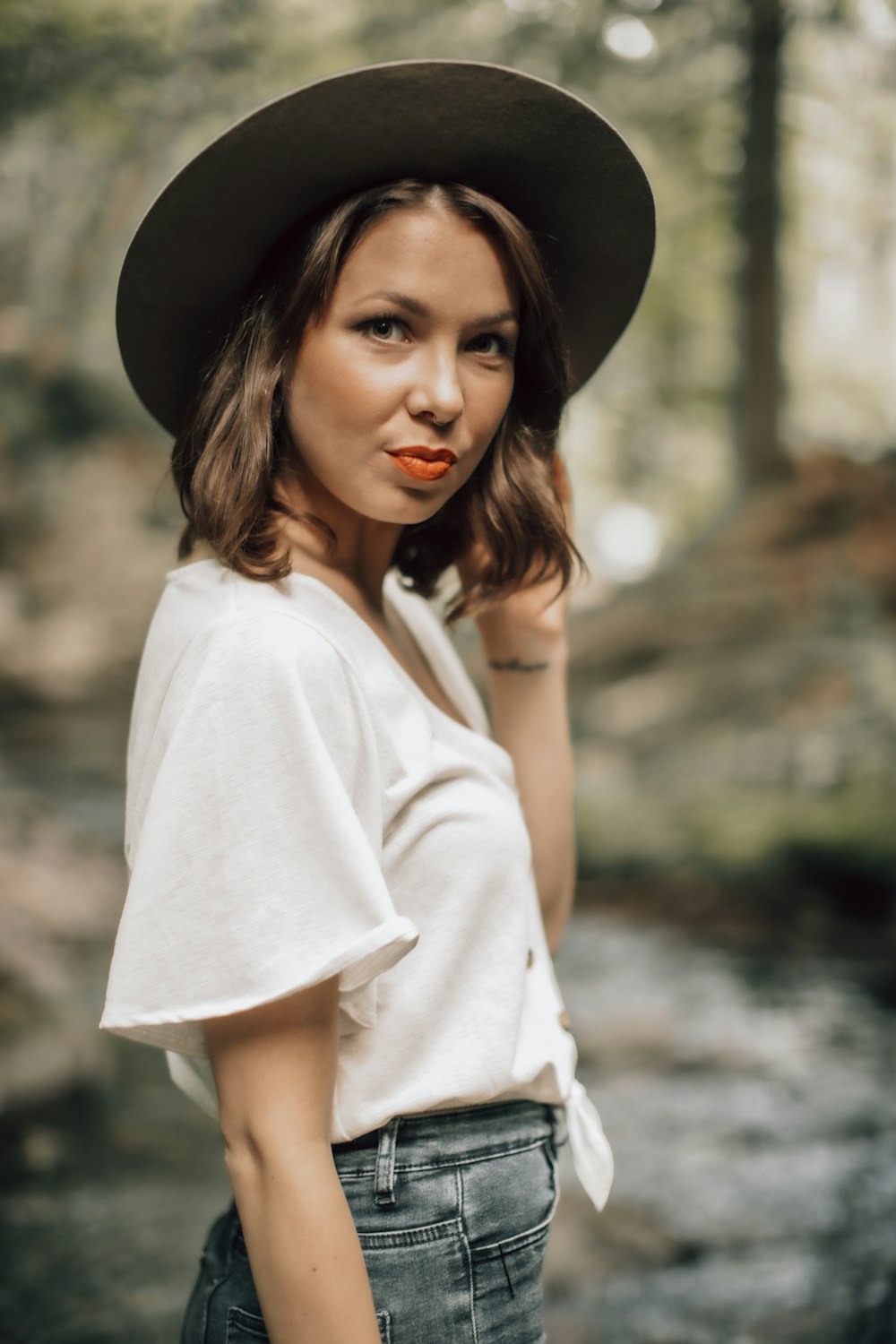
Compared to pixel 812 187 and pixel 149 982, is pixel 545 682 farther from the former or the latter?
pixel 812 187

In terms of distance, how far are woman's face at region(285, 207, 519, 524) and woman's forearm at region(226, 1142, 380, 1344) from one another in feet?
1.76

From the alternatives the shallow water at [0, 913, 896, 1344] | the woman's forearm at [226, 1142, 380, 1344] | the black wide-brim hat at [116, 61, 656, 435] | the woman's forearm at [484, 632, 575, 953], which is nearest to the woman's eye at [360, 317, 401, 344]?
the black wide-brim hat at [116, 61, 656, 435]

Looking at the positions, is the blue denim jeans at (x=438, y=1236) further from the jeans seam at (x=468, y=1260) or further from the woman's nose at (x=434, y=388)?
the woman's nose at (x=434, y=388)

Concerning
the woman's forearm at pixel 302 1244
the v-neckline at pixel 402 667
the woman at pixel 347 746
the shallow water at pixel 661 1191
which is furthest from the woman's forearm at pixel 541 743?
the shallow water at pixel 661 1191

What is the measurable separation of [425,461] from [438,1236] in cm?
65

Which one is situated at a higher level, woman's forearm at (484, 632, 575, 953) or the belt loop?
woman's forearm at (484, 632, 575, 953)

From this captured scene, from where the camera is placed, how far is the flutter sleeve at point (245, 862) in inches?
32.5

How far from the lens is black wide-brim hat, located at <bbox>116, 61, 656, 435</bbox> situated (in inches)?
37.7

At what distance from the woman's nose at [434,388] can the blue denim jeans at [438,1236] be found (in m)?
0.60

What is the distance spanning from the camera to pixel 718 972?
459cm

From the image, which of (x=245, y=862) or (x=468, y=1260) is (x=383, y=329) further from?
(x=468, y=1260)

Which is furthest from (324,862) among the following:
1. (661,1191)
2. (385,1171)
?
(661,1191)

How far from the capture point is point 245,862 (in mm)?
836

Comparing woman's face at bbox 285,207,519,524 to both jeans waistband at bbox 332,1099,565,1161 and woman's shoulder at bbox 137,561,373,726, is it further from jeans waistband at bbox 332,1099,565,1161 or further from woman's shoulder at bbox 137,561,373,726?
jeans waistband at bbox 332,1099,565,1161
